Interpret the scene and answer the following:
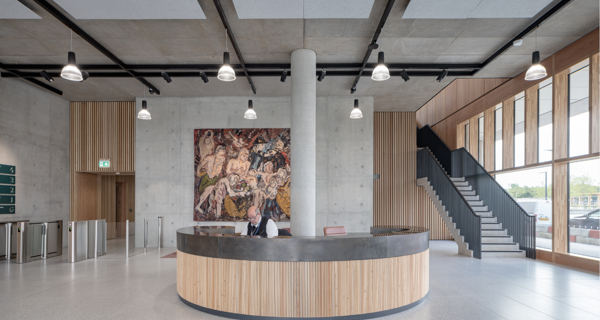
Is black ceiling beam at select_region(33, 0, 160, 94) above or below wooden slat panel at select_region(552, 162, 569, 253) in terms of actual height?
above

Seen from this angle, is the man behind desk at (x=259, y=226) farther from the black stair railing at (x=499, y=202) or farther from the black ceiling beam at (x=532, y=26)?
the black stair railing at (x=499, y=202)

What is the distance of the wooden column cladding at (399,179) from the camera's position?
1349 cm

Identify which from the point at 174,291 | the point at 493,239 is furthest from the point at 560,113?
the point at 174,291

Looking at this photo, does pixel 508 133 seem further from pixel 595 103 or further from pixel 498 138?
pixel 595 103

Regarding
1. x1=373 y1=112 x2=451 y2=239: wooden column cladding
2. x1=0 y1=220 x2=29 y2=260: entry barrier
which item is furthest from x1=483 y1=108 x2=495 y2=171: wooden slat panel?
x1=0 y1=220 x2=29 y2=260: entry barrier

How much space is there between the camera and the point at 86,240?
9.01 meters

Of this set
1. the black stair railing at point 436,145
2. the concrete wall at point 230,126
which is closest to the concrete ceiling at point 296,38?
the concrete wall at point 230,126

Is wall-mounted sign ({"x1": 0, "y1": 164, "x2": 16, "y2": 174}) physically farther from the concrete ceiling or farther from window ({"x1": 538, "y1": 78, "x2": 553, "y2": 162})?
window ({"x1": 538, "y1": 78, "x2": 553, "y2": 162})

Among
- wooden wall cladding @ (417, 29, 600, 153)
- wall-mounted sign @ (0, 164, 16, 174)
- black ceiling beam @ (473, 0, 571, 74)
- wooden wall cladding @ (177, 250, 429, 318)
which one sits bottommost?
wooden wall cladding @ (177, 250, 429, 318)

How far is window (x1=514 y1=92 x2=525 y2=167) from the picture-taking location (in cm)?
1013

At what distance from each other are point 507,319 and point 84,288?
256 inches

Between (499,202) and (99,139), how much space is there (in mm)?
12885

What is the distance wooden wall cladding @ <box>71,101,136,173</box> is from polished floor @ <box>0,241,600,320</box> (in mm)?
4002

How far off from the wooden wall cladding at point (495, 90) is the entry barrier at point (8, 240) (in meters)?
13.7
